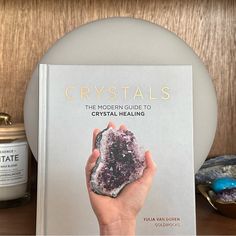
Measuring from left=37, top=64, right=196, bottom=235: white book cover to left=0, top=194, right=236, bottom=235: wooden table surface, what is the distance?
50mm

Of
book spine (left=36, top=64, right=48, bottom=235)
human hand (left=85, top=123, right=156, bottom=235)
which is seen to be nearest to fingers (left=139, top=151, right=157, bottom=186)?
human hand (left=85, top=123, right=156, bottom=235)

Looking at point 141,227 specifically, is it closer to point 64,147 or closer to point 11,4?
point 64,147

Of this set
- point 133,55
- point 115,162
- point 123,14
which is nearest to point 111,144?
point 115,162

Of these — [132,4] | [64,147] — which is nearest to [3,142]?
[64,147]

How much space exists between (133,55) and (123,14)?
0.22 m

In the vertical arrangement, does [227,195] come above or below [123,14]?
below

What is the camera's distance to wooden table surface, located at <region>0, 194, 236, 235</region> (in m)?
0.53

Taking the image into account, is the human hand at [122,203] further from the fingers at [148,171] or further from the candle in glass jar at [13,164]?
the candle in glass jar at [13,164]

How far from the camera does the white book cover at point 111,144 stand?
1.65 feet

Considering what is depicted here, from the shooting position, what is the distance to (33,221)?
1.87 ft

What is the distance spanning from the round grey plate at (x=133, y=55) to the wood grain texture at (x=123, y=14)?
0.18 metres

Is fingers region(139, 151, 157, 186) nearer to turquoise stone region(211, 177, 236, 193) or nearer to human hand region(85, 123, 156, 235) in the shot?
human hand region(85, 123, 156, 235)

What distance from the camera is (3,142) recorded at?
60cm

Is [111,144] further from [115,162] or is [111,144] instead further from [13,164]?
[13,164]
